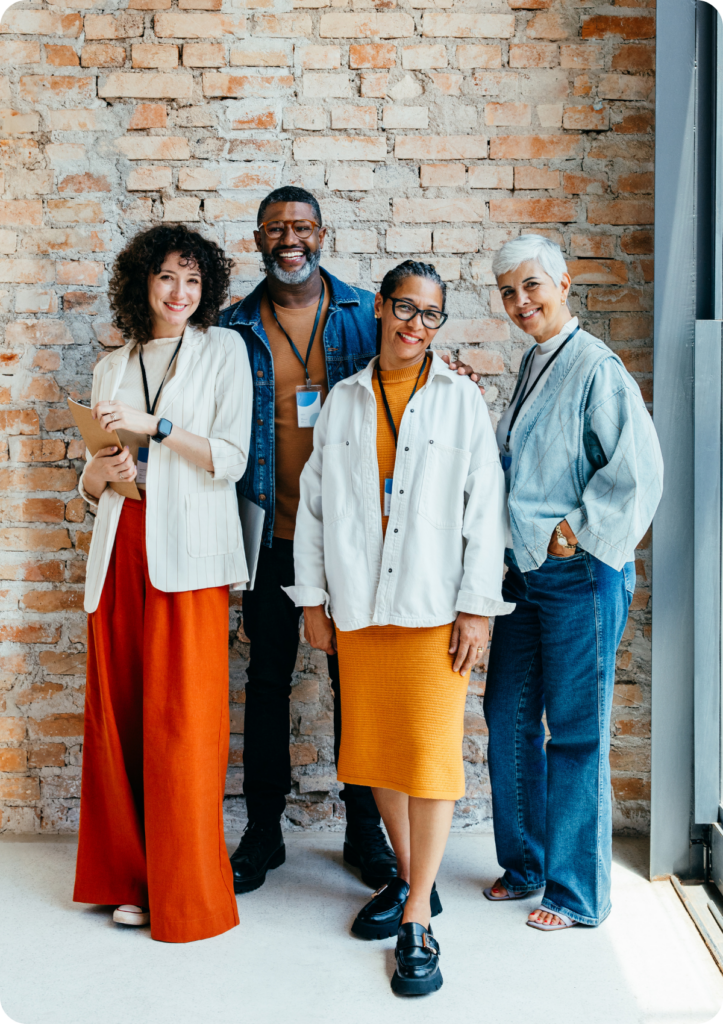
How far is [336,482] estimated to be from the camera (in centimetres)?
199

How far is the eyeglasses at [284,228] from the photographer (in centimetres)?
221

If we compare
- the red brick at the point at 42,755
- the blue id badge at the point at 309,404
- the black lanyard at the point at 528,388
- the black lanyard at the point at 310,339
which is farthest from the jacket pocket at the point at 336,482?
the red brick at the point at 42,755

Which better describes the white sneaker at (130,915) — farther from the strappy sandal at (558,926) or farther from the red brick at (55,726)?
the strappy sandal at (558,926)

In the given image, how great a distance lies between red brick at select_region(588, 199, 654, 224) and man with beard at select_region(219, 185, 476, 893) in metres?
0.85

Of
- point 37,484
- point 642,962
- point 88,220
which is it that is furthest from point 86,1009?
point 88,220

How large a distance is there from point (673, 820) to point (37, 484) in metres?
2.35

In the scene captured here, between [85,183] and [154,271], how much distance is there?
0.78 meters

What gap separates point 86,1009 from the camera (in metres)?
1.81

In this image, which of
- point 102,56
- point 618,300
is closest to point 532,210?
point 618,300

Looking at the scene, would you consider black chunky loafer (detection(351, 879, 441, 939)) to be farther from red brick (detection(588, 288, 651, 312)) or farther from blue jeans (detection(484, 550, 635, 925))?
red brick (detection(588, 288, 651, 312))

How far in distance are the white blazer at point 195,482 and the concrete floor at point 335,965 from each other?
919mm

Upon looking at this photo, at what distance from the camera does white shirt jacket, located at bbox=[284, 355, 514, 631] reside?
1.88m

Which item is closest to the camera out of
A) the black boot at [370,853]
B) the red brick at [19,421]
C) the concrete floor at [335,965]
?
the concrete floor at [335,965]

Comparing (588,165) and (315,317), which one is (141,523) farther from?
(588,165)
